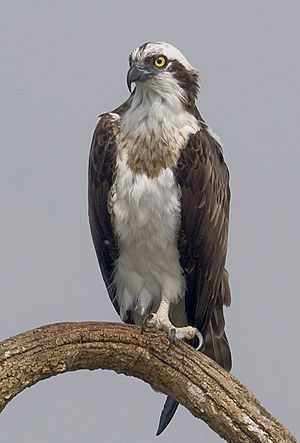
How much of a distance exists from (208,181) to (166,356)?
1.39 m

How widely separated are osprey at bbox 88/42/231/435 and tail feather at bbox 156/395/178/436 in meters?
0.01

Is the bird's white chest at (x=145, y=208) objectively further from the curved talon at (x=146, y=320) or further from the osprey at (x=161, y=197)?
the curved talon at (x=146, y=320)

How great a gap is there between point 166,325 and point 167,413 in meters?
0.93

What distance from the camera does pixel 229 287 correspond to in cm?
837

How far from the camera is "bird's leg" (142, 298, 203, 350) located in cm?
737

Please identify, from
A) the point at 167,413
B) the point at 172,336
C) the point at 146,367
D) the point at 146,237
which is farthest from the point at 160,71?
the point at 167,413

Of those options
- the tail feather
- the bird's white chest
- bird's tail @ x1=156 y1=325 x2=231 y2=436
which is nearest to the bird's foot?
bird's tail @ x1=156 y1=325 x2=231 y2=436

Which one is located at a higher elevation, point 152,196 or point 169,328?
point 152,196

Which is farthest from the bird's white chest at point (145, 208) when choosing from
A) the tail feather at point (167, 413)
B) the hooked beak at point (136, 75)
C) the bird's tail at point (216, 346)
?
the tail feather at point (167, 413)

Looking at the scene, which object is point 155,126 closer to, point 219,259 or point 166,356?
point 219,259

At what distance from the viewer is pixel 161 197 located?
7398 millimetres

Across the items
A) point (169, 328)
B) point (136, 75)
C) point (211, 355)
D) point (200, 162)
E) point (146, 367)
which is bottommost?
point (146, 367)

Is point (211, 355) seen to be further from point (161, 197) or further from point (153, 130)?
point (153, 130)

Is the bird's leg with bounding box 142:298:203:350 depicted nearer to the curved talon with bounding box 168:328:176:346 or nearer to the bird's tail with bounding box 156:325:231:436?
the curved talon with bounding box 168:328:176:346
